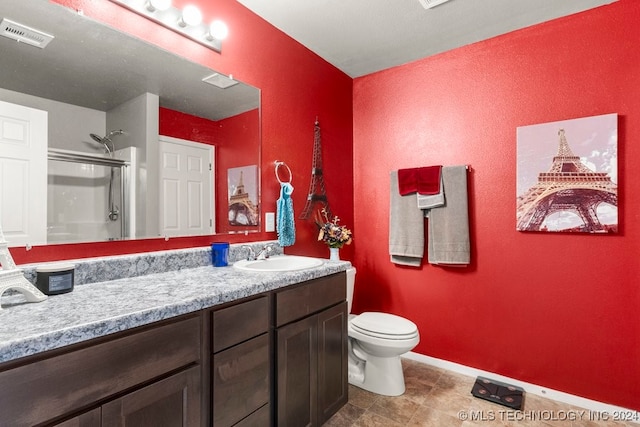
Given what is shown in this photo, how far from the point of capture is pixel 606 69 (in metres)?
1.83

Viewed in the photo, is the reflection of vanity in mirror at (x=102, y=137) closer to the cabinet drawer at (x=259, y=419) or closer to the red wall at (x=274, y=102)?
the red wall at (x=274, y=102)

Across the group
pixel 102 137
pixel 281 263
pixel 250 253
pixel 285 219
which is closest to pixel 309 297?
pixel 281 263

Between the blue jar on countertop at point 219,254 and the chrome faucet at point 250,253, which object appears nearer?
the blue jar on countertop at point 219,254

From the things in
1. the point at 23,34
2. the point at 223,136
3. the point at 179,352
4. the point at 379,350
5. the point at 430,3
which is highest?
the point at 430,3

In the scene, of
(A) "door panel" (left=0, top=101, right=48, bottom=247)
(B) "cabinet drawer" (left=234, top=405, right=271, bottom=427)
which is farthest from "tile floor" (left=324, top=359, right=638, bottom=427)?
(A) "door panel" (left=0, top=101, right=48, bottom=247)

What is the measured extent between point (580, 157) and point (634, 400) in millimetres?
1409

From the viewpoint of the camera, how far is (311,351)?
4.94ft

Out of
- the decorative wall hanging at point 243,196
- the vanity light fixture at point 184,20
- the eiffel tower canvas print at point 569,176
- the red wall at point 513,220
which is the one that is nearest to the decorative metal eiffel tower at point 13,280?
the decorative wall hanging at point 243,196

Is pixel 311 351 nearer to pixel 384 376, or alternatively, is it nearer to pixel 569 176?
pixel 384 376

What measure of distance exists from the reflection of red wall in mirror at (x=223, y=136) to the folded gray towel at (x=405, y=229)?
1.17 m

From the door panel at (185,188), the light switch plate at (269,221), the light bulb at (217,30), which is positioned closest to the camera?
the door panel at (185,188)

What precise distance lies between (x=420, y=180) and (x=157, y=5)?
75.0 inches

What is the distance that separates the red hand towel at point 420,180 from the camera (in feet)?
7.59

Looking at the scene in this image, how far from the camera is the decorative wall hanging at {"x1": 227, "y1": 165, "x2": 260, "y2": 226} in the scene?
5.98ft
